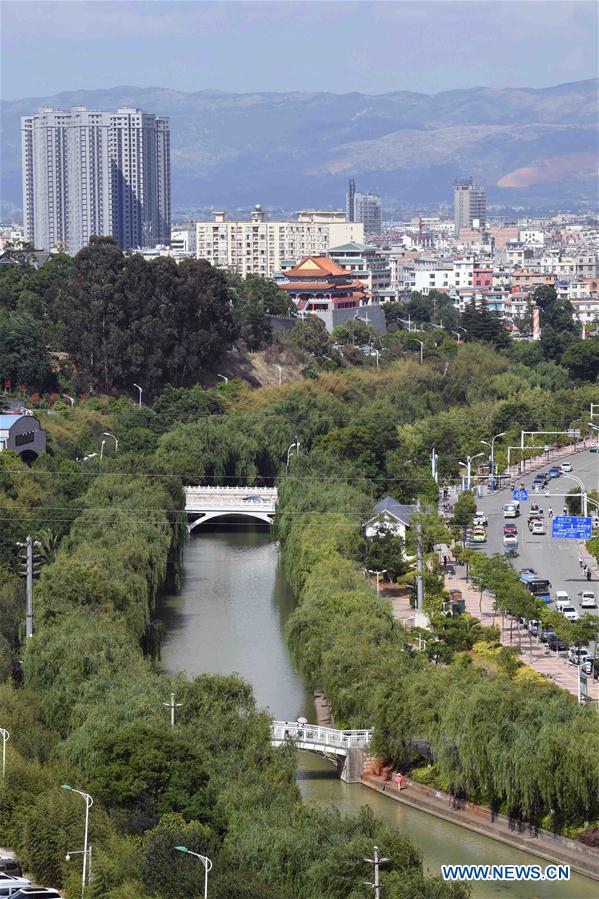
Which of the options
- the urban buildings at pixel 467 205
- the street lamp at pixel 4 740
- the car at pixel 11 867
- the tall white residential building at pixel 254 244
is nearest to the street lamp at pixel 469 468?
the street lamp at pixel 4 740

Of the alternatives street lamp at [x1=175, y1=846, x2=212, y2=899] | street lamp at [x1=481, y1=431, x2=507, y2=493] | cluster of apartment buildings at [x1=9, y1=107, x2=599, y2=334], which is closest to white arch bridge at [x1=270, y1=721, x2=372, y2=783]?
street lamp at [x1=175, y1=846, x2=212, y2=899]

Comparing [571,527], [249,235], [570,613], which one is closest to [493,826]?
[570,613]

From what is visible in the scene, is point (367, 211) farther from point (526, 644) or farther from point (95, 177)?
point (526, 644)

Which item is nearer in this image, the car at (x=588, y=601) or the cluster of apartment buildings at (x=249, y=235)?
the car at (x=588, y=601)

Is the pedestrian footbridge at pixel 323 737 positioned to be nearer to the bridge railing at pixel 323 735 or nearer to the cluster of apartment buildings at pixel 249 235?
the bridge railing at pixel 323 735

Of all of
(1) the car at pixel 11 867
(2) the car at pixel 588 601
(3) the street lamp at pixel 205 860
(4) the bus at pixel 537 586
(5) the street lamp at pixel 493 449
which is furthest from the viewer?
(5) the street lamp at pixel 493 449

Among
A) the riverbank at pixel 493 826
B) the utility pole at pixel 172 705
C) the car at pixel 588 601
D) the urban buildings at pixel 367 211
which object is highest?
the urban buildings at pixel 367 211
